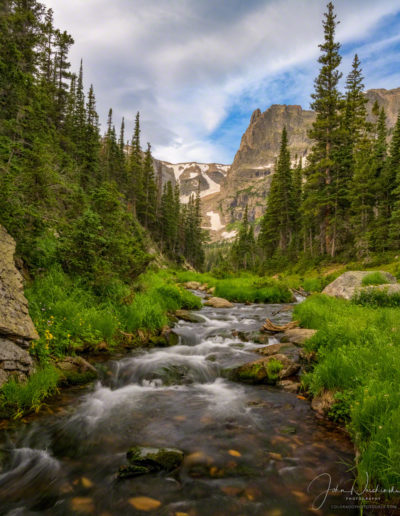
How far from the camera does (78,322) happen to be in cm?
682

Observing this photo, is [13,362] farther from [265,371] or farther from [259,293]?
[259,293]

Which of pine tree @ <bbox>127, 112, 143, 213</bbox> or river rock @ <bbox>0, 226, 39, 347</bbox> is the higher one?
pine tree @ <bbox>127, 112, 143, 213</bbox>

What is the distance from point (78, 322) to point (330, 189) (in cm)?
2965

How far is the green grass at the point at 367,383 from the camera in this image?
294cm

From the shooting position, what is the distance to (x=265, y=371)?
641 centimetres

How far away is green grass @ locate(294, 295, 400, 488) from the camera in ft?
9.64

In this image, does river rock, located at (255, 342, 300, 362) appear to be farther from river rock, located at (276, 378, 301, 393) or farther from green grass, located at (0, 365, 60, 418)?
green grass, located at (0, 365, 60, 418)

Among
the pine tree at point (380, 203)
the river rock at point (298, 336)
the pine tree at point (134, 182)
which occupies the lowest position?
the river rock at point (298, 336)

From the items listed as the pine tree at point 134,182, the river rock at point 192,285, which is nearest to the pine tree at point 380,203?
the river rock at point 192,285

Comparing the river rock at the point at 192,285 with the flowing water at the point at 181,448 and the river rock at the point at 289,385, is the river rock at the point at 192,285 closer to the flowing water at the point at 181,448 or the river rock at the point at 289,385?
the flowing water at the point at 181,448

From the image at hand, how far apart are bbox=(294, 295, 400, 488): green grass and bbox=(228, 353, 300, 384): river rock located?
2.10ft

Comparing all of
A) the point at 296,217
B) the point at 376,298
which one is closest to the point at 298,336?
the point at 376,298

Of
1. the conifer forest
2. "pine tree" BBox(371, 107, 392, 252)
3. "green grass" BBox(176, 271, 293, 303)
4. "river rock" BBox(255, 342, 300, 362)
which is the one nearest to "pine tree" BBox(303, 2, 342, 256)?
"pine tree" BBox(371, 107, 392, 252)

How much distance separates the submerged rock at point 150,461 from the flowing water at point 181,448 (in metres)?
0.10
